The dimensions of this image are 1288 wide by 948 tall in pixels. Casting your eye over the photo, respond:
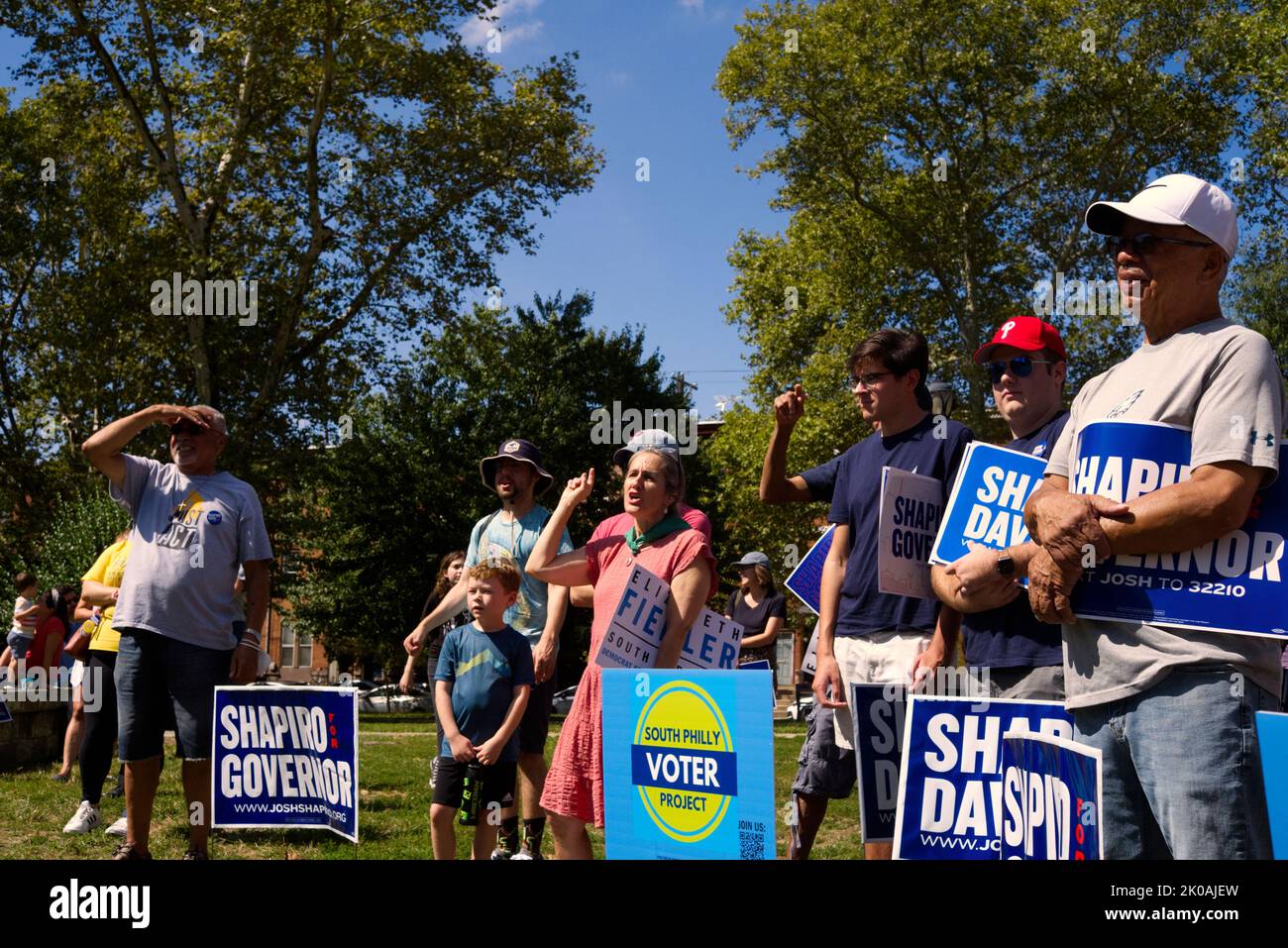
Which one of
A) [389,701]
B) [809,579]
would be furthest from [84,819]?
[389,701]

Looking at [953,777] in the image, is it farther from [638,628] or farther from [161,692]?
[161,692]

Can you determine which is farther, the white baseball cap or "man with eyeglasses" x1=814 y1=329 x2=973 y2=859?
"man with eyeglasses" x1=814 y1=329 x2=973 y2=859

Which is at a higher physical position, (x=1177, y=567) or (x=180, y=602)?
(x=1177, y=567)

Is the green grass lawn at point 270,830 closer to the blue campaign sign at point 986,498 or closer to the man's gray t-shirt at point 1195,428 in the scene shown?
the blue campaign sign at point 986,498

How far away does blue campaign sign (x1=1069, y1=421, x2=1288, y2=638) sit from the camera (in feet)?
8.88

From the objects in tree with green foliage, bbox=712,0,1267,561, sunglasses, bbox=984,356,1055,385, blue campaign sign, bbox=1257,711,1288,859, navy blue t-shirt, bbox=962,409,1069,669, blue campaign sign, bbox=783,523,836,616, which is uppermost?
tree with green foliage, bbox=712,0,1267,561

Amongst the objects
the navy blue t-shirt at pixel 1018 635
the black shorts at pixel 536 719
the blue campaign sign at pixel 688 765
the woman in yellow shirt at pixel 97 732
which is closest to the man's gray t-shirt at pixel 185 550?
the woman in yellow shirt at pixel 97 732

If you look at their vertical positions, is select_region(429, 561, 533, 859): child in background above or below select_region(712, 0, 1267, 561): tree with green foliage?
below

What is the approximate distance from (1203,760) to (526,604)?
4504 mm

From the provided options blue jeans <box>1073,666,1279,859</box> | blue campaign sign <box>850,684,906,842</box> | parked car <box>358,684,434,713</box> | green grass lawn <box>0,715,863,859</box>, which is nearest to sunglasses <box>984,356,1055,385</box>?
blue campaign sign <box>850,684,906,842</box>

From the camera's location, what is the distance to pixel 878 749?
4535mm

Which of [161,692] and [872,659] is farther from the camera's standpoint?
[161,692]

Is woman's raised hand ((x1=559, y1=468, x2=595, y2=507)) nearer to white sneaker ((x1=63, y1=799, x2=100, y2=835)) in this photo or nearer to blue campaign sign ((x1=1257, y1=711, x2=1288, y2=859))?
blue campaign sign ((x1=1257, y1=711, x2=1288, y2=859))
